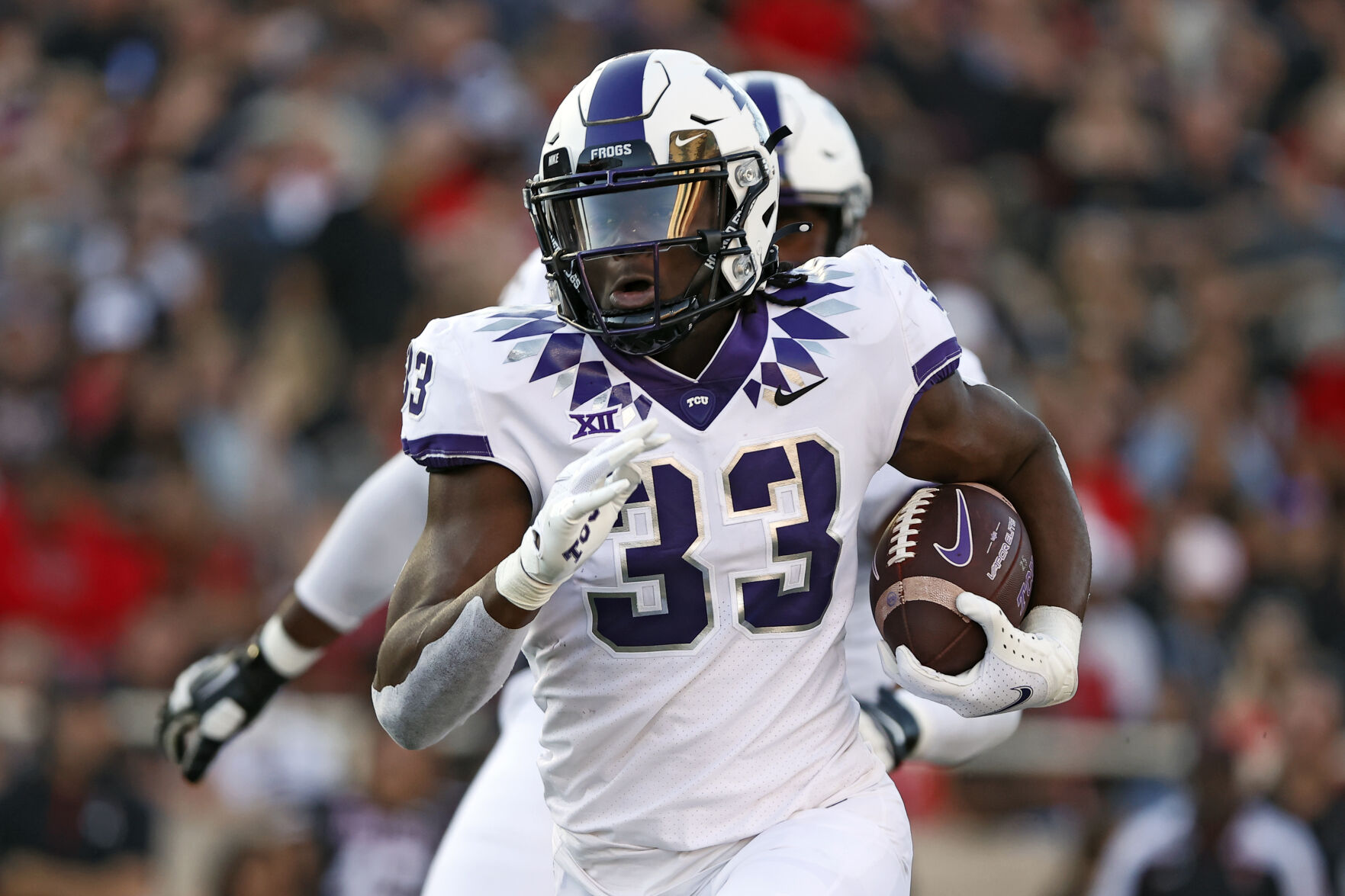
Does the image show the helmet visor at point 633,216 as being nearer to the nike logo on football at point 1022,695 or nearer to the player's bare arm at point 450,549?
the player's bare arm at point 450,549

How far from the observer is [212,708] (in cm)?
409

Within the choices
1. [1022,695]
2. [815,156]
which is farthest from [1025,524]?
[815,156]

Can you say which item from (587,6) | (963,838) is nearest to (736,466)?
(963,838)

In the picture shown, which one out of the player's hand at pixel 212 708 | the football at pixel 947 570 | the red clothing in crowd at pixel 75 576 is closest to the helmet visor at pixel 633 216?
the football at pixel 947 570

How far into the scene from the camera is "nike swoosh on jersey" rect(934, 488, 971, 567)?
281 cm

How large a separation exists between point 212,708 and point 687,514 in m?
1.83

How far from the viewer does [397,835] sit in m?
5.68

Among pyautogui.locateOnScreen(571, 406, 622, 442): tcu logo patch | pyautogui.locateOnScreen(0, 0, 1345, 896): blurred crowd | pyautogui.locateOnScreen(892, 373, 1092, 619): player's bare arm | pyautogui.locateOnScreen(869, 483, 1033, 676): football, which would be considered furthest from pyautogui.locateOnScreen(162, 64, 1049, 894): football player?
pyautogui.locateOnScreen(0, 0, 1345, 896): blurred crowd

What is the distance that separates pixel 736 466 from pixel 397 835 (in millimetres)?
3329

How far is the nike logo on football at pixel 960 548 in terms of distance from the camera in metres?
2.81

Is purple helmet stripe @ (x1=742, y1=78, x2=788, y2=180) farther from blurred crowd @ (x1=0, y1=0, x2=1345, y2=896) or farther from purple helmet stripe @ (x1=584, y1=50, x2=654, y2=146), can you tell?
blurred crowd @ (x1=0, y1=0, x2=1345, y2=896)

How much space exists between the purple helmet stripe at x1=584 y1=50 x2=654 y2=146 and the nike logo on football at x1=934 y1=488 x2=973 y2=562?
848 mm

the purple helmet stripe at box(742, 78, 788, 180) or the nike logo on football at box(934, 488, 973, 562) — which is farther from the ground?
the purple helmet stripe at box(742, 78, 788, 180)

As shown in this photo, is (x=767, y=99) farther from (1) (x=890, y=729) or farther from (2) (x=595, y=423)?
(2) (x=595, y=423)
